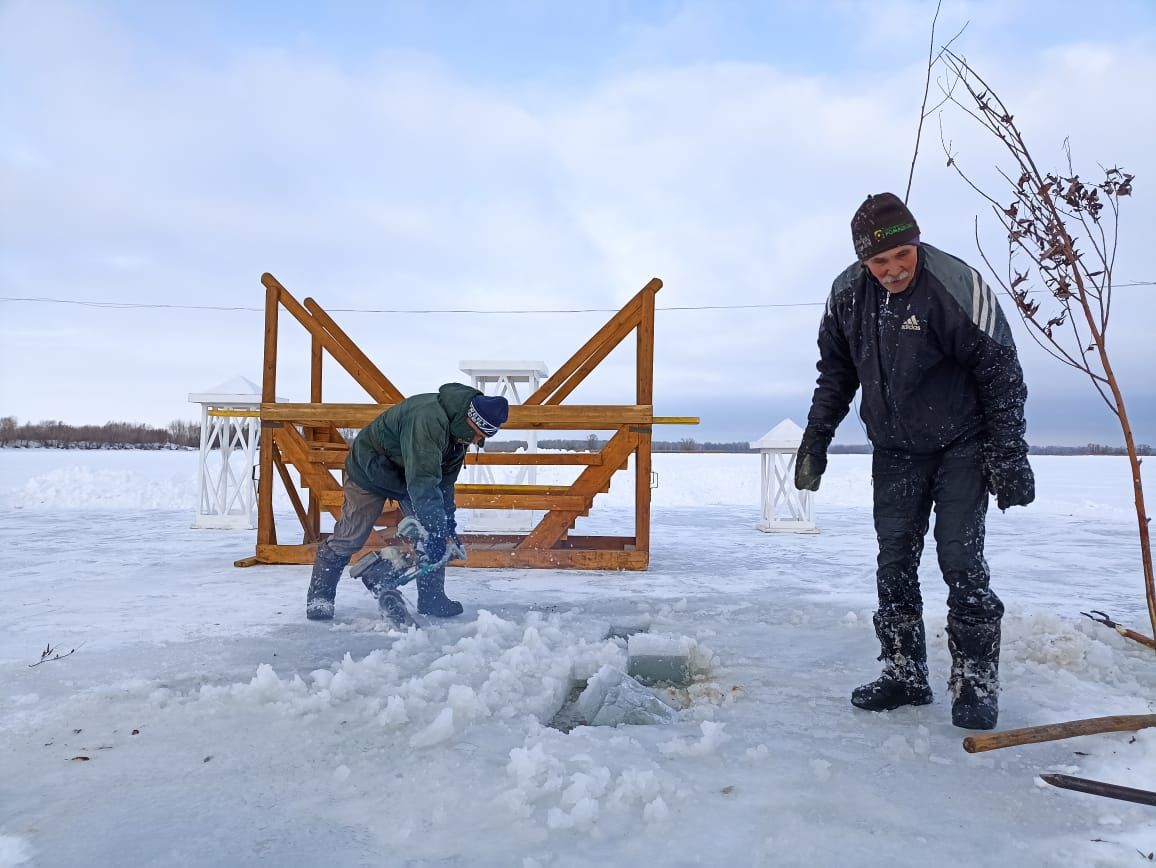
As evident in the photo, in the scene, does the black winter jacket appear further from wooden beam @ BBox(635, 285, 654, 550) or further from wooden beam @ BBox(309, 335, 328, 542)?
wooden beam @ BBox(309, 335, 328, 542)

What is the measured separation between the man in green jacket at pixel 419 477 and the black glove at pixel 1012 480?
91.4 inches

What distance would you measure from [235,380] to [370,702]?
8.91 m

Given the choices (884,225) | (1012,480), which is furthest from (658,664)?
(884,225)

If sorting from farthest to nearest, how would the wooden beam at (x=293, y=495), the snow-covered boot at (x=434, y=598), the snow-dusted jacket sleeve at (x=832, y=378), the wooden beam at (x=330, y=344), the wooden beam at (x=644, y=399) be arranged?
the wooden beam at (x=330, y=344)
the wooden beam at (x=293, y=495)
the wooden beam at (x=644, y=399)
the snow-covered boot at (x=434, y=598)
the snow-dusted jacket sleeve at (x=832, y=378)

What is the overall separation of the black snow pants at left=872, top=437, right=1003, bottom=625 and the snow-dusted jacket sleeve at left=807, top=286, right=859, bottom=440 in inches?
9.8

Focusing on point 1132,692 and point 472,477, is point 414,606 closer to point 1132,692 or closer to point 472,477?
point 1132,692

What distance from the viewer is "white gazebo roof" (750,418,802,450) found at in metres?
10.1

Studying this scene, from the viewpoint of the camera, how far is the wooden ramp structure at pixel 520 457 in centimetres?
611

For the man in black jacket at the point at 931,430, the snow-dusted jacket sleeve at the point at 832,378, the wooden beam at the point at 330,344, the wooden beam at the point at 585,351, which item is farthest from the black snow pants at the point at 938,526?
the wooden beam at the point at 330,344

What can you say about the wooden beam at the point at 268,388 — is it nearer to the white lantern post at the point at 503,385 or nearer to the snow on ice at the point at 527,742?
the snow on ice at the point at 527,742

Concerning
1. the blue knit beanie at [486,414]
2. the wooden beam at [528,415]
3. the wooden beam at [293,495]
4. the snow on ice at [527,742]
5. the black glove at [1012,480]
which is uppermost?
the wooden beam at [528,415]

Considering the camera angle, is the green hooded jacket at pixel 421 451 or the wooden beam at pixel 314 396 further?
the wooden beam at pixel 314 396

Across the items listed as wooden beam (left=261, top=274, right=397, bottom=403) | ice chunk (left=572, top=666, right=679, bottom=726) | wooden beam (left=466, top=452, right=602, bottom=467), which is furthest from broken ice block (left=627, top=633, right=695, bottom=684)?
wooden beam (left=261, top=274, right=397, bottom=403)

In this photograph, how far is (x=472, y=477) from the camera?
31.2 ft
